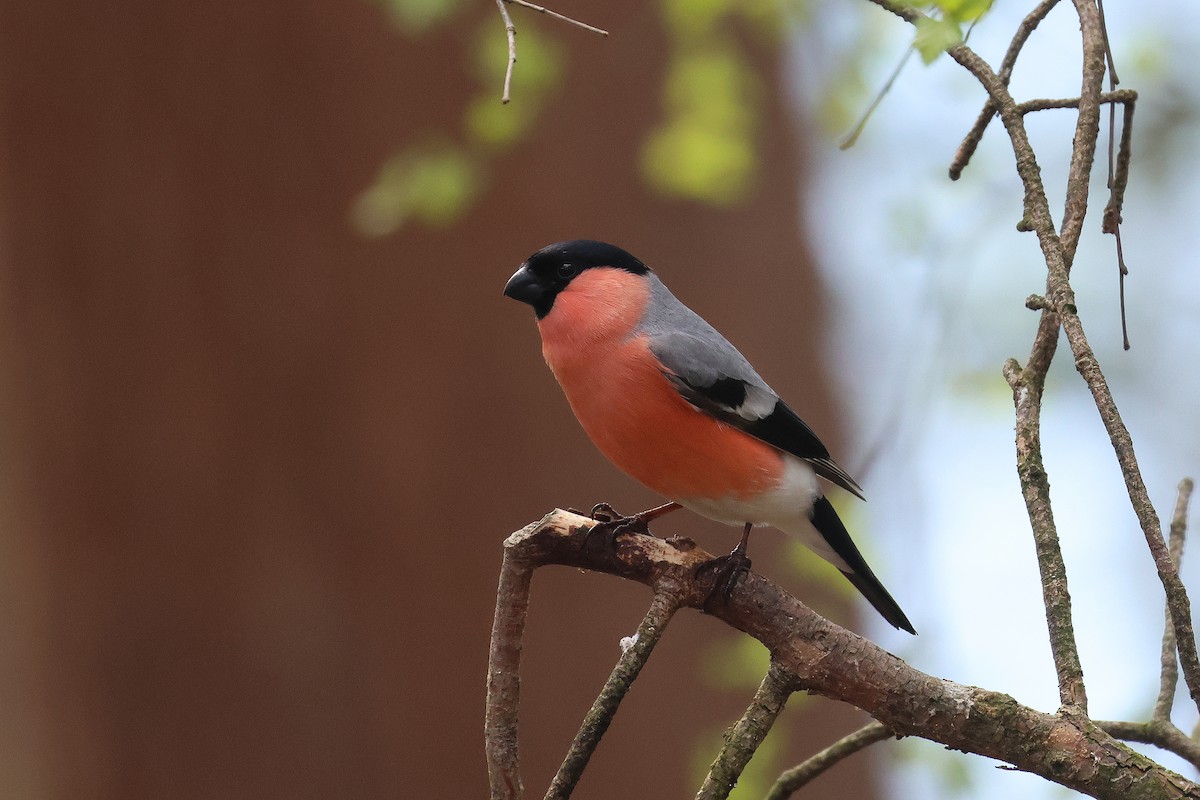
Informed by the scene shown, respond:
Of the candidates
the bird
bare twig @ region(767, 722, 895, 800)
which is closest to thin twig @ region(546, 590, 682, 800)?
bare twig @ region(767, 722, 895, 800)

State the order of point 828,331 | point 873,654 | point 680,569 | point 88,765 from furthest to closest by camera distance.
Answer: point 828,331 < point 88,765 < point 680,569 < point 873,654

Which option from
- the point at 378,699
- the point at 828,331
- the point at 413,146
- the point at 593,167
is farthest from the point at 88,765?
the point at 828,331

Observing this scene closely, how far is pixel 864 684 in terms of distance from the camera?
148cm

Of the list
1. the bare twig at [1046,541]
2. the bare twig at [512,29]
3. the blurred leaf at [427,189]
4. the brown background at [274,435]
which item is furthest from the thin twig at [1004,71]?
the brown background at [274,435]

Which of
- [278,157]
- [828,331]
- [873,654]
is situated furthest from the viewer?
[828,331]

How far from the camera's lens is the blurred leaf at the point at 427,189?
2.86 metres

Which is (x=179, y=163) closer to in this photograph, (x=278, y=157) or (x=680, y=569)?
(x=278, y=157)

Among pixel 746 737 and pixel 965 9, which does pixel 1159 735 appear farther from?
pixel 965 9

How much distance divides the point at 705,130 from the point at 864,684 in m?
1.89

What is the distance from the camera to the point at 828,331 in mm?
4184

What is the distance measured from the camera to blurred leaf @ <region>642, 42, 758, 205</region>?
118 inches

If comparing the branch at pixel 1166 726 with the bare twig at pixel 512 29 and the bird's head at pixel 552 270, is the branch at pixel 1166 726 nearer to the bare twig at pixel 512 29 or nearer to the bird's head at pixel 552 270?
the bare twig at pixel 512 29

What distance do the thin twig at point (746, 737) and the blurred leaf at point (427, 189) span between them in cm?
163

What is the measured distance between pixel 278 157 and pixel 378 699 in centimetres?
167
